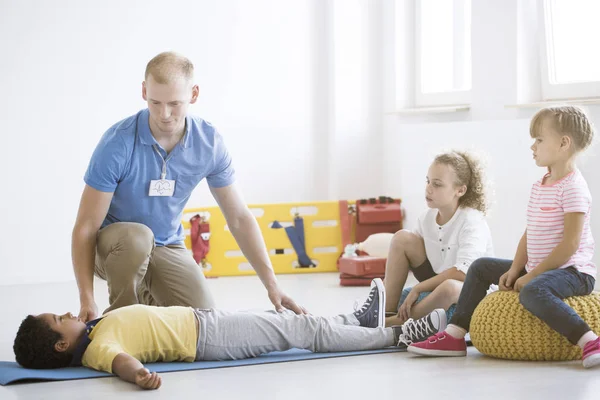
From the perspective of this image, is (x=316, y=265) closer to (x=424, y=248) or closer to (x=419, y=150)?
(x=419, y=150)

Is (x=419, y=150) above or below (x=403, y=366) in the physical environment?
above

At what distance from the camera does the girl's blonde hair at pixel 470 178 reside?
3.18 m

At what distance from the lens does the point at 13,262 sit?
4.94 meters

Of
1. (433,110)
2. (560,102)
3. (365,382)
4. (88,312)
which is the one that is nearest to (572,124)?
(365,382)

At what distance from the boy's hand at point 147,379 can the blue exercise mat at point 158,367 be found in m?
0.21

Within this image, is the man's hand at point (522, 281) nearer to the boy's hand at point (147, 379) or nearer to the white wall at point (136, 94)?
the boy's hand at point (147, 379)

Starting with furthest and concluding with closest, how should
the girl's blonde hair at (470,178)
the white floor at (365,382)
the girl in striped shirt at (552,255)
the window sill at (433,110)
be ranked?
the window sill at (433,110) → the girl's blonde hair at (470,178) → the girl in striped shirt at (552,255) → the white floor at (365,382)

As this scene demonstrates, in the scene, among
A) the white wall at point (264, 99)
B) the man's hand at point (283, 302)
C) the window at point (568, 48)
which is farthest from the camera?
the white wall at point (264, 99)

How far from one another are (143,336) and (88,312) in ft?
0.62

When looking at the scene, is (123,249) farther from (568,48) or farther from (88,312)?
Result: (568,48)

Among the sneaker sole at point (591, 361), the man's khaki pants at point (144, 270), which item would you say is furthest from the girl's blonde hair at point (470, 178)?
the man's khaki pants at point (144, 270)

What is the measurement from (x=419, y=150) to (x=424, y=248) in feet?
6.12

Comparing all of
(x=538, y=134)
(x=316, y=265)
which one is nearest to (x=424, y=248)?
(x=538, y=134)

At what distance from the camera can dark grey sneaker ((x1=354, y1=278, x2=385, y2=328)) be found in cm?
287
